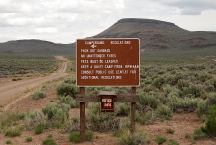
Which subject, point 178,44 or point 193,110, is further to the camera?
point 178,44

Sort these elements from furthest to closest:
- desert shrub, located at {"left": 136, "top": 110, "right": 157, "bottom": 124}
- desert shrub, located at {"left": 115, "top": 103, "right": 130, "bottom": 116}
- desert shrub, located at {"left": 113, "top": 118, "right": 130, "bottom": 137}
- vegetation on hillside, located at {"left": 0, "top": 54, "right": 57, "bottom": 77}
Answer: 1. vegetation on hillside, located at {"left": 0, "top": 54, "right": 57, "bottom": 77}
2. desert shrub, located at {"left": 115, "top": 103, "right": 130, "bottom": 116}
3. desert shrub, located at {"left": 136, "top": 110, "right": 157, "bottom": 124}
4. desert shrub, located at {"left": 113, "top": 118, "right": 130, "bottom": 137}

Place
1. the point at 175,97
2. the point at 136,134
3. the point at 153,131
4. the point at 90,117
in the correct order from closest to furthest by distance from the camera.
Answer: the point at 136,134 < the point at 153,131 < the point at 90,117 < the point at 175,97

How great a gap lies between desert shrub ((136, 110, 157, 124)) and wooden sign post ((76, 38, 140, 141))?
6.13ft

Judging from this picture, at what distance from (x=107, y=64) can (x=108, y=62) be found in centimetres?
5

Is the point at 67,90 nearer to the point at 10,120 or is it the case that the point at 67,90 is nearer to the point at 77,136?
the point at 10,120

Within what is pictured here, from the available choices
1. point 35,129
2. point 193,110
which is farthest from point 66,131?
point 193,110

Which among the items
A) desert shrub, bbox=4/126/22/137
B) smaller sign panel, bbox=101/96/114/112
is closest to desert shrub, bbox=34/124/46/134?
desert shrub, bbox=4/126/22/137

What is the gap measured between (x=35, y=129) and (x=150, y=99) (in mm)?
4203

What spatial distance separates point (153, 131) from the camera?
1209cm

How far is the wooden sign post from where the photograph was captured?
11.3 m

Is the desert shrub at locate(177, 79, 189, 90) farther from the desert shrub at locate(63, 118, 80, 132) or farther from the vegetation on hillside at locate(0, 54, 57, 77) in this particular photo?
the vegetation on hillside at locate(0, 54, 57, 77)

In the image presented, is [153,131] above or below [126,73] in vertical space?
below

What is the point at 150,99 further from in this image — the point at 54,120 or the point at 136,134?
the point at 136,134

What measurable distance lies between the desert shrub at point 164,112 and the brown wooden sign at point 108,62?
109 inches
